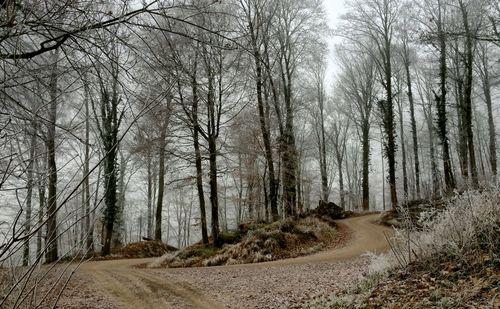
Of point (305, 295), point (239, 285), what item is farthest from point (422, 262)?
point (239, 285)

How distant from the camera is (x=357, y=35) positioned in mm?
20188

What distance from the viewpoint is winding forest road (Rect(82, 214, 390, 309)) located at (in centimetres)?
664

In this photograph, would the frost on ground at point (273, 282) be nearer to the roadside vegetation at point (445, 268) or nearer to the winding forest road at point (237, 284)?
the winding forest road at point (237, 284)

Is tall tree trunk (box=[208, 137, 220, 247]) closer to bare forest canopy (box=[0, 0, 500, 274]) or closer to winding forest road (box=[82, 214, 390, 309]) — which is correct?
bare forest canopy (box=[0, 0, 500, 274])

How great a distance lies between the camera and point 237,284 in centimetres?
819

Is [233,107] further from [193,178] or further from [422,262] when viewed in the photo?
[422,262]

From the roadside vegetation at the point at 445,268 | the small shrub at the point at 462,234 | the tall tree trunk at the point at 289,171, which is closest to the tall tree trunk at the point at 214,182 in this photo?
the tall tree trunk at the point at 289,171

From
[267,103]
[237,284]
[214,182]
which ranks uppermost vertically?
[267,103]

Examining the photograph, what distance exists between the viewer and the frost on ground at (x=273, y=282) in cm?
652

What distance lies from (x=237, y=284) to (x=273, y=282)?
83 cm

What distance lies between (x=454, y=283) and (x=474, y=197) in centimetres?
187

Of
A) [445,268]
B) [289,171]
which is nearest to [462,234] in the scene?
[445,268]

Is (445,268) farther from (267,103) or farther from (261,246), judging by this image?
(267,103)

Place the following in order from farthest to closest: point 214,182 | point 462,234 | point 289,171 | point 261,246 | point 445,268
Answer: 1. point 289,171
2. point 214,182
3. point 261,246
4. point 462,234
5. point 445,268
